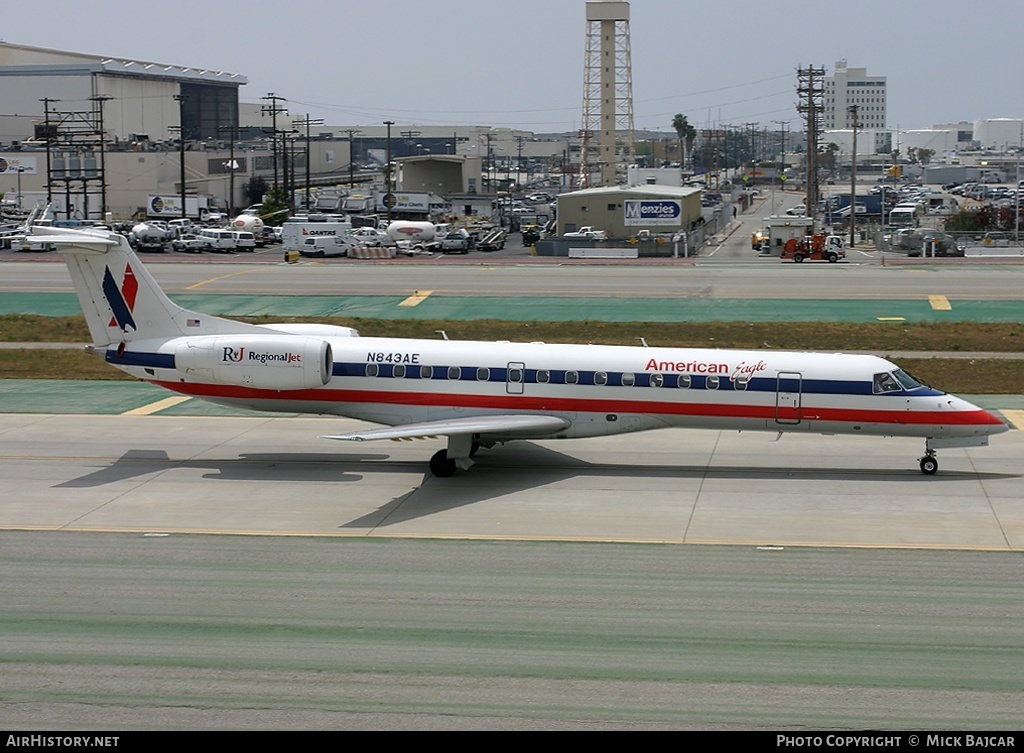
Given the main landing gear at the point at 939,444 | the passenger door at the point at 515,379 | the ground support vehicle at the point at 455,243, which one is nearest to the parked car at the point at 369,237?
the ground support vehicle at the point at 455,243

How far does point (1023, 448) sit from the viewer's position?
89.9ft

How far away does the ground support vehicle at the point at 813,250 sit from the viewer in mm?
74875

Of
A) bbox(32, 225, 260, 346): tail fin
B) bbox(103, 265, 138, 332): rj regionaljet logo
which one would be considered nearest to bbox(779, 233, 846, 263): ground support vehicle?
bbox(32, 225, 260, 346): tail fin

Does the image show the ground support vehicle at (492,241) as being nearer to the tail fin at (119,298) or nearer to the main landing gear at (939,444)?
the tail fin at (119,298)

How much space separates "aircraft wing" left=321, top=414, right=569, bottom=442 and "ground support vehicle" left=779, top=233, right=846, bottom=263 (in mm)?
52643

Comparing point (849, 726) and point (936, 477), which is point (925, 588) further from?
point (936, 477)

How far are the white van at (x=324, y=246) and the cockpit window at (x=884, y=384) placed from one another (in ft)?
196

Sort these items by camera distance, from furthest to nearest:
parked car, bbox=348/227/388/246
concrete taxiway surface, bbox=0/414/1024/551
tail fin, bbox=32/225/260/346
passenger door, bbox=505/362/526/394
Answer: parked car, bbox=348/227/388/246 → tail fin, bbox=32/225/260/346 → passenger door, bbox=505/362/526/394 → concrete taxiway surface, bbox=0/414/1024/551

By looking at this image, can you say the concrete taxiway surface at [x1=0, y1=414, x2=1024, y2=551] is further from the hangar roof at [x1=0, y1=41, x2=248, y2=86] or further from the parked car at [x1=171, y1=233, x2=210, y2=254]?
the hangar roof at [x1=0, y1=41, x2=248, y2=86]

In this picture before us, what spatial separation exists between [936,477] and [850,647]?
34.4 ft

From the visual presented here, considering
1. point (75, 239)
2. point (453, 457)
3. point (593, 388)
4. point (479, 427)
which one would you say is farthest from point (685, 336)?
point (75, 239)

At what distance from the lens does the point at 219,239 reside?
286ft

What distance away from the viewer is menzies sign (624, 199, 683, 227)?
298 ft
